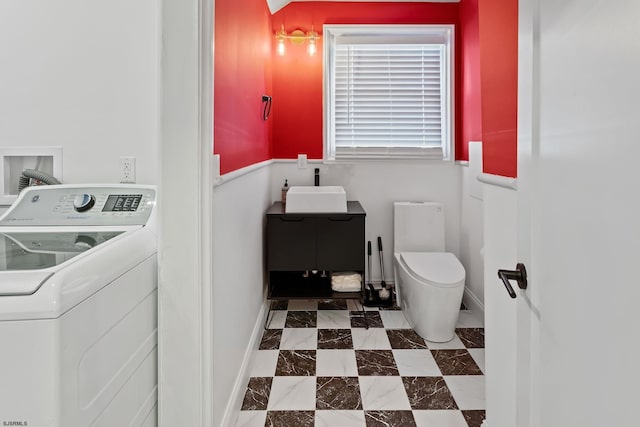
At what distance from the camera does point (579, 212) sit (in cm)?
72

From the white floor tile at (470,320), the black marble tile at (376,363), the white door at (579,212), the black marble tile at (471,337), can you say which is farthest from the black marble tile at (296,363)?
the white door at (579,212)

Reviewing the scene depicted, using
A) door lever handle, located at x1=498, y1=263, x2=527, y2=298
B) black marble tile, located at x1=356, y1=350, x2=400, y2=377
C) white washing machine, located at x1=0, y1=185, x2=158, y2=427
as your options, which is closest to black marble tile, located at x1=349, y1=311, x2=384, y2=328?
black marble tile, located at x1=356, y1=350, x2=400, y2=377

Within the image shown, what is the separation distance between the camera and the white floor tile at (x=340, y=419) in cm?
172

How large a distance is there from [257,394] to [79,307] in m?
1.30

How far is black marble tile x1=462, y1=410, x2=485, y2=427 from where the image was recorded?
172cm

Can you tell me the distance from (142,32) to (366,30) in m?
2.04

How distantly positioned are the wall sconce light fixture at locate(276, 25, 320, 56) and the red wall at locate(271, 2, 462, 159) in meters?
0.04

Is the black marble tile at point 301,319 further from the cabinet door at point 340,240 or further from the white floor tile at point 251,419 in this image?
the white floor tile at point 251,419

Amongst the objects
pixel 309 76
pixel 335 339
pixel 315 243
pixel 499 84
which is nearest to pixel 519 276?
pixel 499 84

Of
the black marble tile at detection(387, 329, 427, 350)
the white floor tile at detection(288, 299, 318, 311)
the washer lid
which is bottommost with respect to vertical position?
the black marble tile at detection(387, 329, 427, 350)

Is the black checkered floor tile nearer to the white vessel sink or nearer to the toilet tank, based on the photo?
the toilet tank

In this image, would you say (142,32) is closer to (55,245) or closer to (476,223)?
(55,245)

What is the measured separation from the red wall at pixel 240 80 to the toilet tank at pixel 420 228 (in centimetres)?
119

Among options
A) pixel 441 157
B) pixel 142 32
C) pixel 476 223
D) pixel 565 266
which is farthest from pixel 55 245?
pixel 441 157
